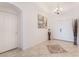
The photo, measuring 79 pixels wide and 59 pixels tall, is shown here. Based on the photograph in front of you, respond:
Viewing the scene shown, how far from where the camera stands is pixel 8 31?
12.1 ft

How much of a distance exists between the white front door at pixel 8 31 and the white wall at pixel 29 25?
1.28ft

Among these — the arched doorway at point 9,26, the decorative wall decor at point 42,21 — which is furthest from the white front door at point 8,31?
the decorative wall decor at point 42,21

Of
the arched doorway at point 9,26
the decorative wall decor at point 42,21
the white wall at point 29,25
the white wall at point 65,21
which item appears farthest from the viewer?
the decorative wall decor at point 42,21

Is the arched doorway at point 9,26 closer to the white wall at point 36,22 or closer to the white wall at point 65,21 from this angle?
the white wall at point 36,22

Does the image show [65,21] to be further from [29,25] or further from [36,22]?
[29,25]

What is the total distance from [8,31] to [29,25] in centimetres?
101

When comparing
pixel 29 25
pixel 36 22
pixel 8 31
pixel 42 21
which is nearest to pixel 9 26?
pixel 8 31

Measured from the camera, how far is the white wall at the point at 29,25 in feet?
12.8

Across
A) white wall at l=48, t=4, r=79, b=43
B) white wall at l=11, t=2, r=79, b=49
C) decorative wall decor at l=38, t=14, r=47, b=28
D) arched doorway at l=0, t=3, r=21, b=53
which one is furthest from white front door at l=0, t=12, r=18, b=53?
white wall at l=48, t=4, r=79, b=43

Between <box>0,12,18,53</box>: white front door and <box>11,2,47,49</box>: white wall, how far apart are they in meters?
0.39

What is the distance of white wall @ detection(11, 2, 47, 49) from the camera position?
154 inches

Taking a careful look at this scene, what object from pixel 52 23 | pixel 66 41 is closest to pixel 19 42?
pixel 52 23

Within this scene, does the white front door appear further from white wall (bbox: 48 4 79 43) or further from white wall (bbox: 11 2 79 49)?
white wall (bbox: 48 4 79 43)

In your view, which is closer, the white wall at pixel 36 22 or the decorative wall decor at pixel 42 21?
the white wall at pixel 36 22
